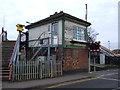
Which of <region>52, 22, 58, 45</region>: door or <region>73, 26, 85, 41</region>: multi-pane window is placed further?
<region>73, 26, 85, 41</region>: multi-pane window

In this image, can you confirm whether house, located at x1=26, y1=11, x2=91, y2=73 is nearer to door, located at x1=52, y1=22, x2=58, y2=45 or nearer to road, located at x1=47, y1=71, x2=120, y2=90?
door, located at x1=52, y1=22, x2=58, y2=45

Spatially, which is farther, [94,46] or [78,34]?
[78,34]

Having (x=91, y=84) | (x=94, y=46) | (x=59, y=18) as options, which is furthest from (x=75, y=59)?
(x=91, y=84)

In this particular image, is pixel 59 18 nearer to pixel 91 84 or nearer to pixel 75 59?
pixel 75 59

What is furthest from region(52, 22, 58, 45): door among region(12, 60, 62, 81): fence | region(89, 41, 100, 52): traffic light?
region(89, 41, 100, 52): traffic light

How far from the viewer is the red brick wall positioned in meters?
13.2

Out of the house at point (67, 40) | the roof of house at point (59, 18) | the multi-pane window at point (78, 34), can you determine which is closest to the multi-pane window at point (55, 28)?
the house at point (67, 40)

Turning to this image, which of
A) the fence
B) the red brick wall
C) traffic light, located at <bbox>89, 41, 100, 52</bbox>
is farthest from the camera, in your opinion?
traffic light, located at <bbox>89, 41, 100, 52</bbox>

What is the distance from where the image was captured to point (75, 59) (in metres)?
14.3

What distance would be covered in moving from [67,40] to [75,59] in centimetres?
226

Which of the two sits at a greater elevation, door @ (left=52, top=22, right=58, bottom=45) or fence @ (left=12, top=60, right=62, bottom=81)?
door @ (left=52, top=22, right=58, bottom=45)

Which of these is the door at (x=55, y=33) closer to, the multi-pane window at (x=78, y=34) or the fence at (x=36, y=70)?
the multi-pane window at (x=78, y=34)

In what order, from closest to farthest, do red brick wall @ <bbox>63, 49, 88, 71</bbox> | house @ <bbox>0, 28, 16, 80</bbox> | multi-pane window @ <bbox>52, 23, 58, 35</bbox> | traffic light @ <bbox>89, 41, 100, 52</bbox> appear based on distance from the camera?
house @ <bbox>0, 28, 16, 80</bbox>, red brick wall @ <bbox>63, 49, 88, 71</bbox>, multi-pane window @ <bbox>52, 23, 58, 35</bbox>, traffic light @ <bbox>89, 41, 100, 52</bbox>

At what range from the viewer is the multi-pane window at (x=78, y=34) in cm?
1516
